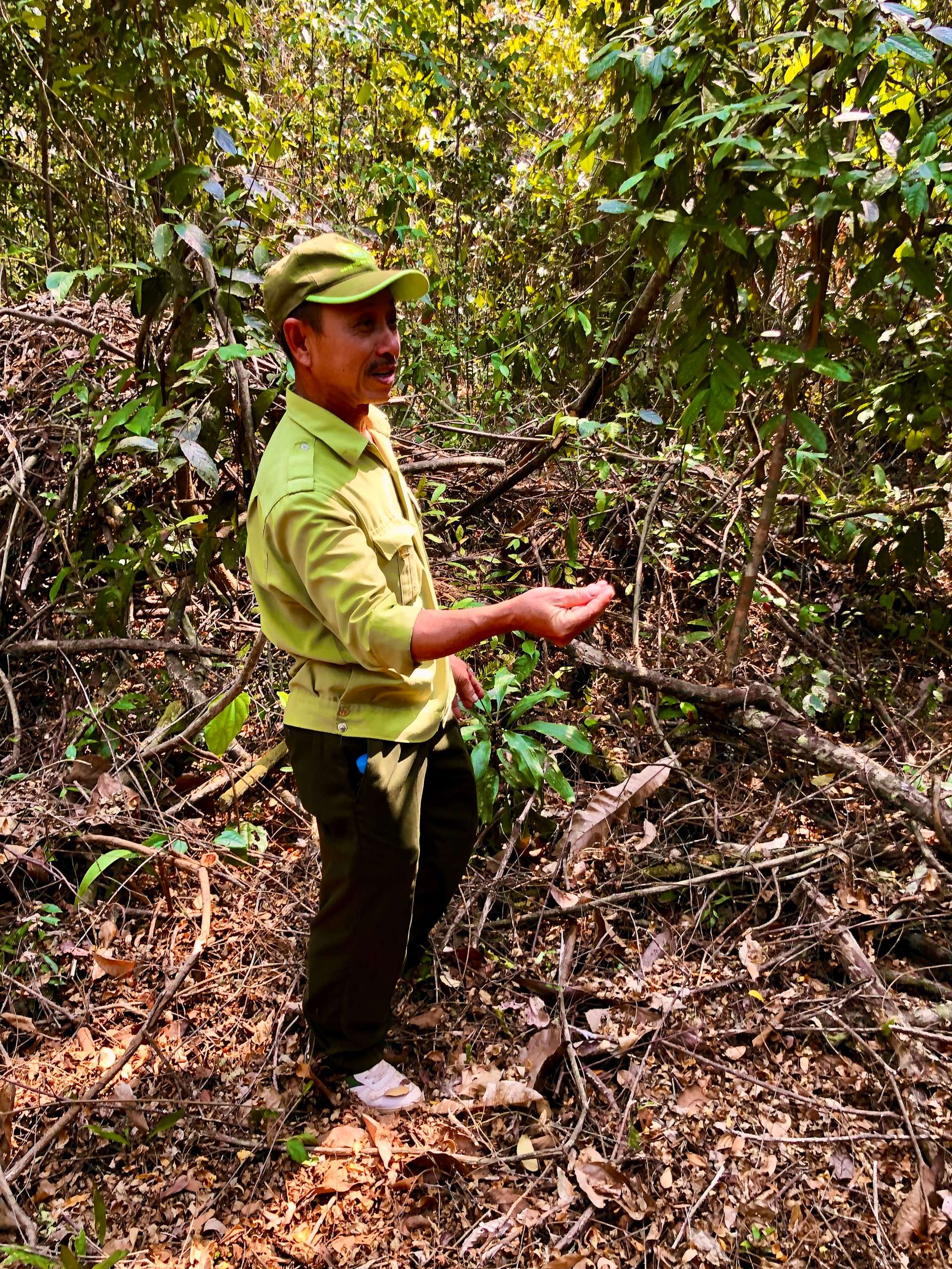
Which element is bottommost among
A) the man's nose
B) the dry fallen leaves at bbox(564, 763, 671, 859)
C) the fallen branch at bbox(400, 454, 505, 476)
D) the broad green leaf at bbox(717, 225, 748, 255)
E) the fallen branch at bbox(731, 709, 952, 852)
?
the dry fallen leaves at bbox(564, 763, 671, 859)

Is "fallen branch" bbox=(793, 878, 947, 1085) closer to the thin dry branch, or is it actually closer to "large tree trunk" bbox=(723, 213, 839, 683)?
the thin dry branch

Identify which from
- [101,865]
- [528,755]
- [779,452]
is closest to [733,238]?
[779,452]

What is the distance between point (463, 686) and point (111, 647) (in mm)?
1546

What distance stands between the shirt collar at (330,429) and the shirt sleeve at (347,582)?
0.53ft

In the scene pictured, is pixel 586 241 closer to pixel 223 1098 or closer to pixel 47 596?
pixel 47 596

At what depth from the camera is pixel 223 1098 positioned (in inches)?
81.7

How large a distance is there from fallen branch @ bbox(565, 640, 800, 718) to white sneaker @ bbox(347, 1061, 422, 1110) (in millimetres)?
1667

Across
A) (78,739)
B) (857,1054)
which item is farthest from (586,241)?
(857,1054)

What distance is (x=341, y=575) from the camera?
155cm

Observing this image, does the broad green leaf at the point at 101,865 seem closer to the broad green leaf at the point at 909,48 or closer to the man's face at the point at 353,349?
the man's face at the point at 353,349

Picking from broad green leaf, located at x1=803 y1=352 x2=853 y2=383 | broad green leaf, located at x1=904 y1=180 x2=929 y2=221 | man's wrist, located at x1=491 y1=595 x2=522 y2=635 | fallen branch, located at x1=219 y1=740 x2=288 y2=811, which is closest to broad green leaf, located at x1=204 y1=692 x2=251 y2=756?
fallen branch, located at x1=219 y1=740 x2=288 y2=811

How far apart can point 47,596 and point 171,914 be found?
5.38 feet

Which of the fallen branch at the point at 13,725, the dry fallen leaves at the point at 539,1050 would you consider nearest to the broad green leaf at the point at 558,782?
the dry fallen leaves at the point at 539,1050

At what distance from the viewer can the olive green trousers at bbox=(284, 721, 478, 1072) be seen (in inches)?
71.0
